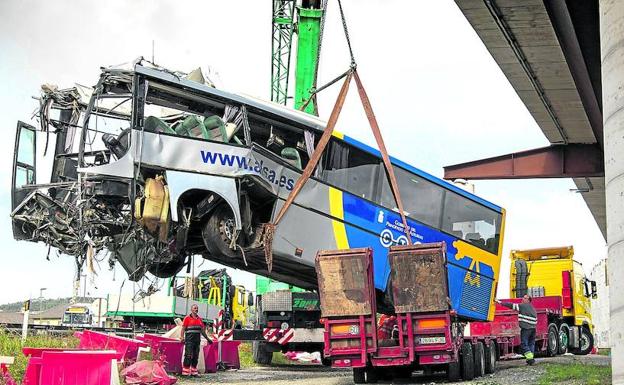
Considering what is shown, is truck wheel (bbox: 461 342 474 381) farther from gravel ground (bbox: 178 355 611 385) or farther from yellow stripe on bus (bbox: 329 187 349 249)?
yellow stripe on bus (bbox: 329 187 349 249)

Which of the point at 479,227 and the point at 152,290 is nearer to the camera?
the point at 152,290

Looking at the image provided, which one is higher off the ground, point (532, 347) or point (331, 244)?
point (331, 244)

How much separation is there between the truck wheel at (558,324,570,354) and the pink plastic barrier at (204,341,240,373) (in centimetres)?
1026

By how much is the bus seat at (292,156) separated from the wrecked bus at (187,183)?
0.07 feet

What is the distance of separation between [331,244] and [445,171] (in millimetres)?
10696

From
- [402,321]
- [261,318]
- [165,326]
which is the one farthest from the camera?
[165,326]

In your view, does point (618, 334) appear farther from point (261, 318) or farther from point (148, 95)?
point (261, 318)

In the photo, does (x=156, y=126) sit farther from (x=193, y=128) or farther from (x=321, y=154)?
(x=321, y=154)

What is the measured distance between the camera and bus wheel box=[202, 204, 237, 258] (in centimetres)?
1044

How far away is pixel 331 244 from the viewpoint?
1138cm

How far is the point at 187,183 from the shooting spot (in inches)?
386

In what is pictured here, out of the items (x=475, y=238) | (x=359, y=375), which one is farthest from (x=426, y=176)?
(x=359, y=375)

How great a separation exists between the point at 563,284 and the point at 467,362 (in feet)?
37.0

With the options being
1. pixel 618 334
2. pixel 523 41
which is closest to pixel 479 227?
pixel 523 41
